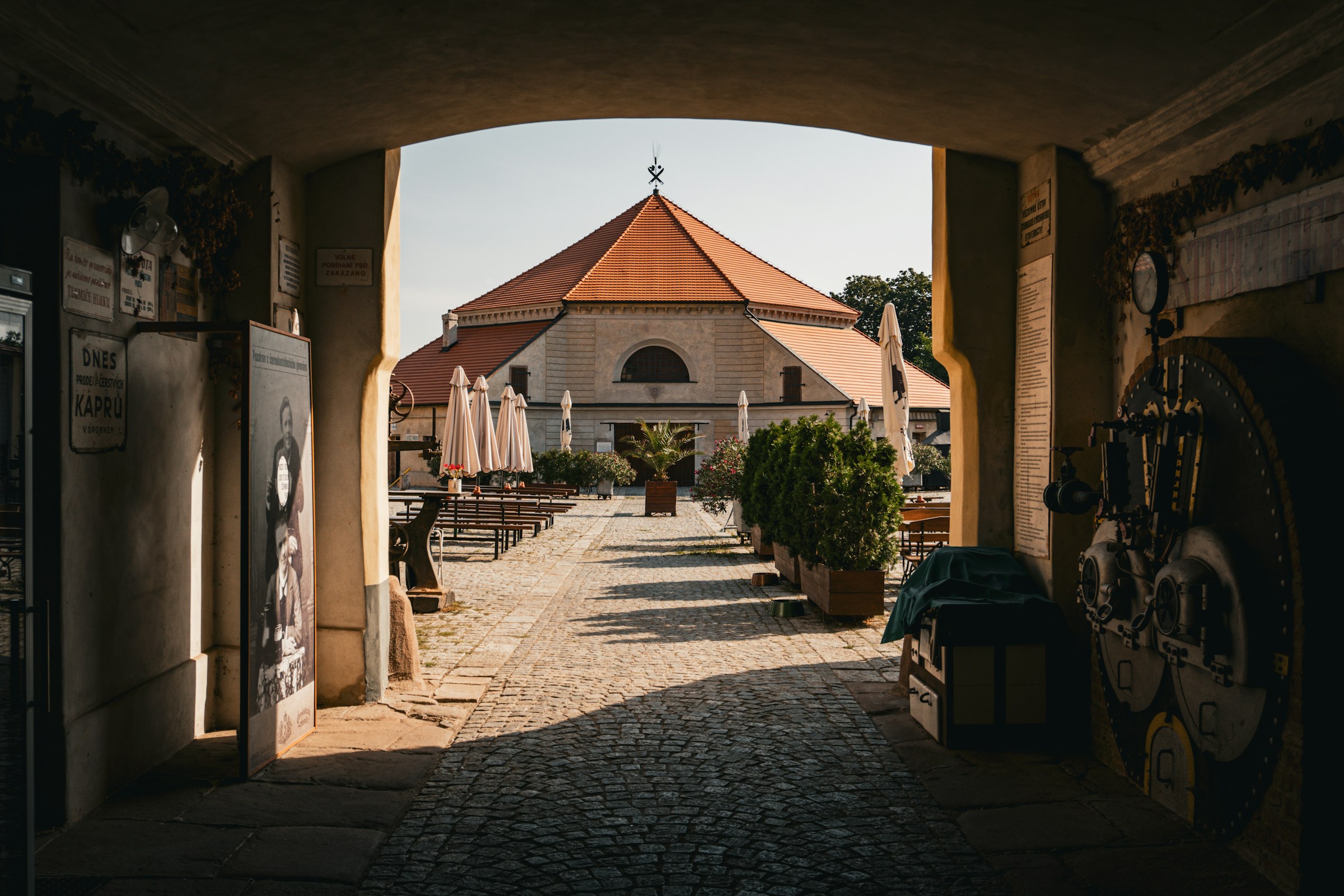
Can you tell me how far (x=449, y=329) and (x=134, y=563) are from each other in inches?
1598

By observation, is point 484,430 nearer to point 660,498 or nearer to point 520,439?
point 520,439

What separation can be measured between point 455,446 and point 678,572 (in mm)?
5379

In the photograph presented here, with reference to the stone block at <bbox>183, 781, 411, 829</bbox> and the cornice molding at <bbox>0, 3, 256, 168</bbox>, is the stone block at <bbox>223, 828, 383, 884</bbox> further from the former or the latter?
the cornice molding at <bbox>0, 3, 256, 168</bbox>

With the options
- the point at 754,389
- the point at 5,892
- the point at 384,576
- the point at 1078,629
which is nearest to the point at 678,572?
the point at 384,576

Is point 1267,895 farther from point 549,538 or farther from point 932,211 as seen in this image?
point 549,538

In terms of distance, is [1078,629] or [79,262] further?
[1078,629]

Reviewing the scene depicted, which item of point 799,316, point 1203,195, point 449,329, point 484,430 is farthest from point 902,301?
point 1203,195

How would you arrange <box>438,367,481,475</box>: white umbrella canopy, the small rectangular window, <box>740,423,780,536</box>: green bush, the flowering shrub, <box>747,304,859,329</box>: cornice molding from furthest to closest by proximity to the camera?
<box>747,304,859,329</box>: cornice molding → the small rectangular window → the flowering shrub → <box>438,367,481,475</box>: white umbrella canopy → <box>740,423,780,536</box>: green bush

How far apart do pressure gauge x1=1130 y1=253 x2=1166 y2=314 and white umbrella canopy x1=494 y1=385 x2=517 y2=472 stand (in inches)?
743

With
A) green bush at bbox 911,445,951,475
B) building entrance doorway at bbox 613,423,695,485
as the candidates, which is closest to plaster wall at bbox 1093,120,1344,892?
green bush at bbox 911,445,951,475

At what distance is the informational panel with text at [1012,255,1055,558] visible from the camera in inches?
235

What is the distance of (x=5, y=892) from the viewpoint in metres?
3.31

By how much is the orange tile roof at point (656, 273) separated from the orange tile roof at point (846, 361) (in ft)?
Answer: 3.55

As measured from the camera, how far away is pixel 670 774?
17.4ft
